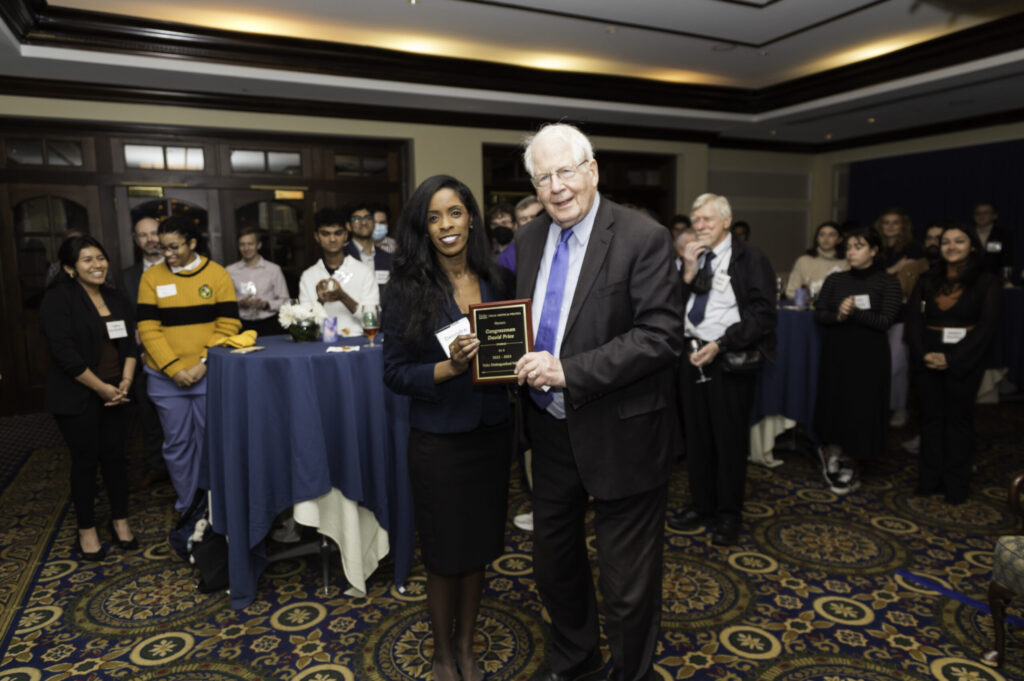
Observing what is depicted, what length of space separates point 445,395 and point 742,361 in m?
1.85

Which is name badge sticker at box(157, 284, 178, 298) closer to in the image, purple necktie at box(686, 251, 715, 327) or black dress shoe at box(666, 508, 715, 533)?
purple necktie at box(686, 251, 715, 327)

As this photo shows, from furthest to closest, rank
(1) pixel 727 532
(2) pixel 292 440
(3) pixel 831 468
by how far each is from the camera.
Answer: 1. (3) pixel 831 468
2. (1) pixel 727 532
3. (2) pixel 292 440

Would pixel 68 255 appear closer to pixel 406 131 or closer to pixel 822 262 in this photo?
pixel 406 131

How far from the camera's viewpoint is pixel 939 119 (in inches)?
351

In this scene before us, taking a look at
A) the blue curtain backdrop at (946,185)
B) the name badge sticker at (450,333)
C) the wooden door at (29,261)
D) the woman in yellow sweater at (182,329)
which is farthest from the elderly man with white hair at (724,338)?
the blue curtain backdrop at (946,185)

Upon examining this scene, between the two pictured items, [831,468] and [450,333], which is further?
[831,468]

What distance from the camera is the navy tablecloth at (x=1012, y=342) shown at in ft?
19.0

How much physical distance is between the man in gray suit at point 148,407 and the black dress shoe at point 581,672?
3.12 m

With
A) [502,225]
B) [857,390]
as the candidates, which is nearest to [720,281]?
[857,390]

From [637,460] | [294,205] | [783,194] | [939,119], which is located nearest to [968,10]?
[939,119]

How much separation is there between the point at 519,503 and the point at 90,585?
2.21m

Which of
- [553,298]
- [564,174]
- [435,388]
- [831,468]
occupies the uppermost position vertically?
[564,174]

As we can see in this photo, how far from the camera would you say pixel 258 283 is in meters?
4.98

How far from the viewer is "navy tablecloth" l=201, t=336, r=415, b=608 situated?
2625mm
